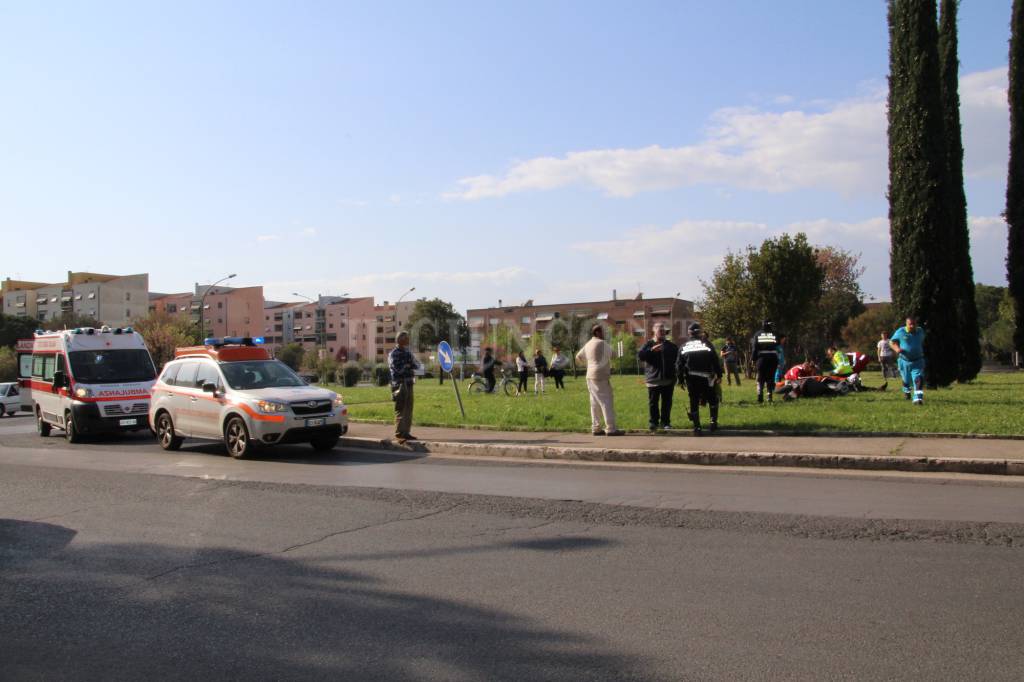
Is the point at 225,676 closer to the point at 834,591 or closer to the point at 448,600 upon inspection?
the point at 448,600

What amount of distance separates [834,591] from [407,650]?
2.74m

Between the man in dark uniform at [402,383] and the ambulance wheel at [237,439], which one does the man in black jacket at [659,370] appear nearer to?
the man in dark uniform at [402,383]

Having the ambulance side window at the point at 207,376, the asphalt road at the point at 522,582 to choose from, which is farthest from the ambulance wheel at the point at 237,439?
the asphalt road at the point at 522,582

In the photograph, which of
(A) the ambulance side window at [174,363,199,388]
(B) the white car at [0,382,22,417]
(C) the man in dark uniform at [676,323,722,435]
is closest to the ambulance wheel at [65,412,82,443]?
(A) the ambulance side window at [174,363,199,388]

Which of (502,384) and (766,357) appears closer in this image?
(766,357)

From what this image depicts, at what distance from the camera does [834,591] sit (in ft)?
16.9

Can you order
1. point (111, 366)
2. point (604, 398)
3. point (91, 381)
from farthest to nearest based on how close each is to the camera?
1. point (111, 366)
2. point (91, 381)
3. point (604, 398)

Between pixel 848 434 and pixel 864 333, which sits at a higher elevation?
pixel 864 333

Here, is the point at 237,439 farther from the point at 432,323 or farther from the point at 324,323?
the point at 324,323

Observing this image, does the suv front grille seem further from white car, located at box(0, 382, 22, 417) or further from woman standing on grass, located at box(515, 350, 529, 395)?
white car, located at box(0, 382, 22, 417)

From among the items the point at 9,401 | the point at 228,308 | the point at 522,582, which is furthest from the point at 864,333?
the point at 228,308

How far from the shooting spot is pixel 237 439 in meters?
13.4

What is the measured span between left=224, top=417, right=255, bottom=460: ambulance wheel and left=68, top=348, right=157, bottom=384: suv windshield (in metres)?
6.09

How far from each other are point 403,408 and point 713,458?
5468 mm
